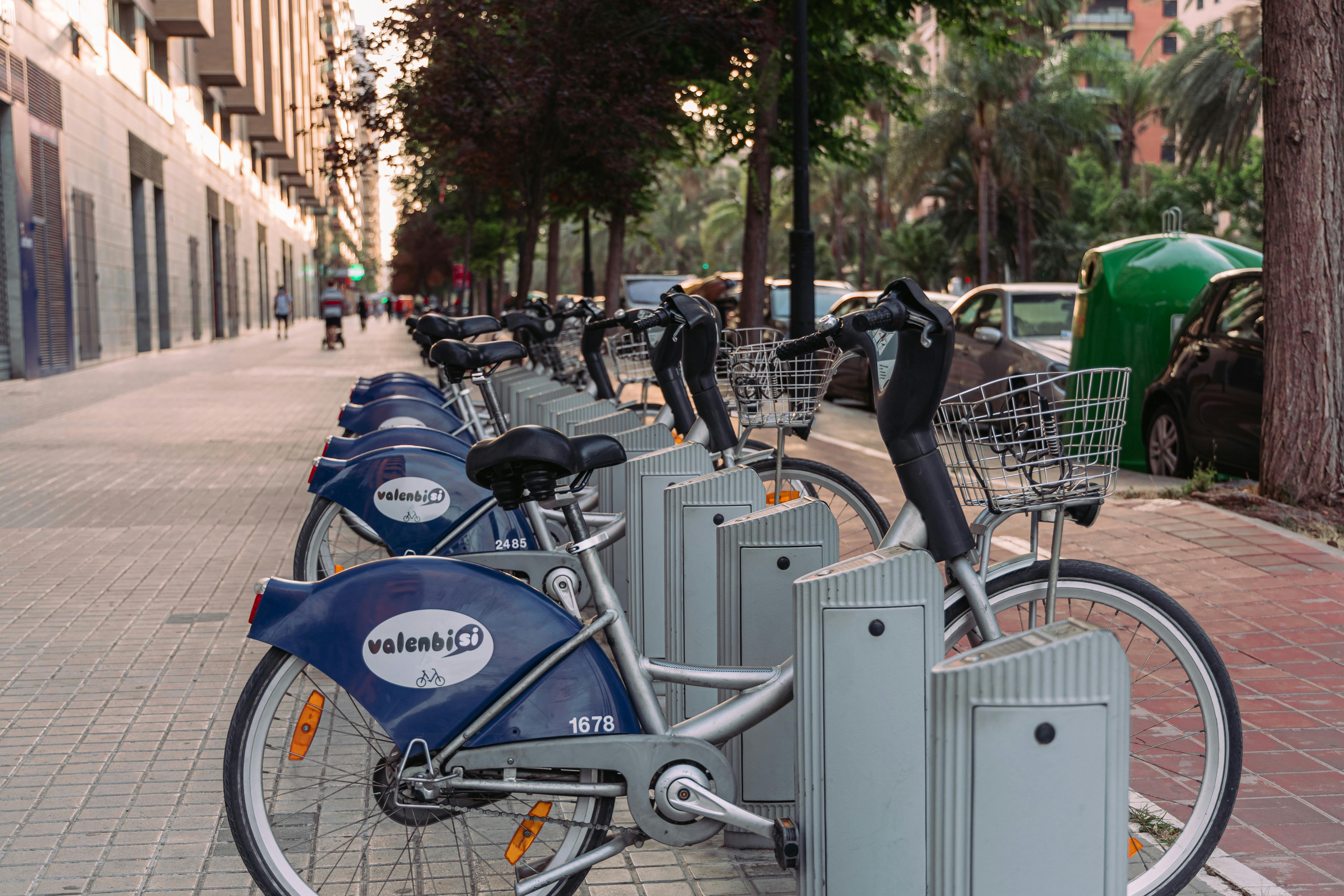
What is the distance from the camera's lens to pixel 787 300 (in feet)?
78.5

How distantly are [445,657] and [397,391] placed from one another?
493 centimetres

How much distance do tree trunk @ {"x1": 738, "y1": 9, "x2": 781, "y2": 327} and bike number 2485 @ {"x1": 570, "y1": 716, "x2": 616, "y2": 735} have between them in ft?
52.7

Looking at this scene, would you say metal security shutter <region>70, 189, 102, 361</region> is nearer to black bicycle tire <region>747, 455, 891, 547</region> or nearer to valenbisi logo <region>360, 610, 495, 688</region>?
black bicycle tire <region>747, 455, 891, 547</region>

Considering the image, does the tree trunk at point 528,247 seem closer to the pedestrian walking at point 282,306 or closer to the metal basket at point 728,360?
the metal basket at point 728,360

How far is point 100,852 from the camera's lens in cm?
361

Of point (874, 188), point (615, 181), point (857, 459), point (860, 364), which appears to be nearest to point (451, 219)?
point (874, 188)

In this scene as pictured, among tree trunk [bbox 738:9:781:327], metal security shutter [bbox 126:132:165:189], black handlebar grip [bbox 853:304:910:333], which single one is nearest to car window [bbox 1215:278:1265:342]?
black handlebar grip [bbox 853:304:910:333]

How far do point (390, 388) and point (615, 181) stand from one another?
1420cm

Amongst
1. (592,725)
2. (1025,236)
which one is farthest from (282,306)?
(592,725)

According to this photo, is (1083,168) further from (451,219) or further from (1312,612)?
(1312,612)

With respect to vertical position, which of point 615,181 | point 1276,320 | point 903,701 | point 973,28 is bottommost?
point 903,701

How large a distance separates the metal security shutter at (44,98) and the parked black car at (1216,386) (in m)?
18.7

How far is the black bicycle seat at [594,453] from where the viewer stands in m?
2.99

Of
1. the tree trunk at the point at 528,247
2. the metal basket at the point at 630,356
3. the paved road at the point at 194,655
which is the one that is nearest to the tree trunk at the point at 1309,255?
the paved road at the point at 194,655
